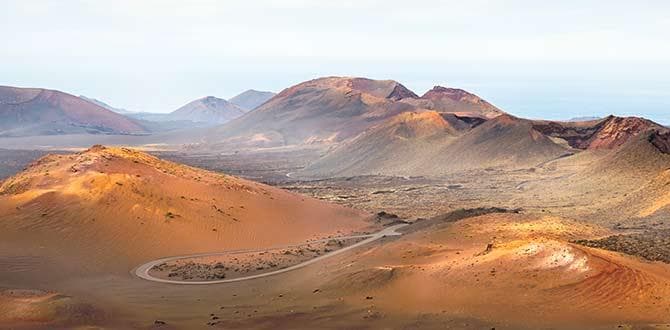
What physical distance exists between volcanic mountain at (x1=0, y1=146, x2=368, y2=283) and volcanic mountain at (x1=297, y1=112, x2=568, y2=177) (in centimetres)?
5160

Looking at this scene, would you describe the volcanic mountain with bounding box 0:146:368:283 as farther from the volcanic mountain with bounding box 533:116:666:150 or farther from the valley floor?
the volcanic mountain with bounding box 533:116:666:150

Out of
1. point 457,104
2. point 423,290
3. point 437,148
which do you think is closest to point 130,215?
point 423,290

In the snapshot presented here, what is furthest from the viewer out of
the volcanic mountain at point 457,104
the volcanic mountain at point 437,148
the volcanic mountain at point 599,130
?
the volcanic mountain at point 457,104

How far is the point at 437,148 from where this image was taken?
114 meters

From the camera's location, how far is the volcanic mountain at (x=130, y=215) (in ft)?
125

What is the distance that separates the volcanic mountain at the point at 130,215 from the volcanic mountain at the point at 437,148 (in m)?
51.6

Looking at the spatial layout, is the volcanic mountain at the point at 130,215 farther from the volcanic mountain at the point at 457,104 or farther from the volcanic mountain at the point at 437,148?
the volcanic mountain at the point at 457,104

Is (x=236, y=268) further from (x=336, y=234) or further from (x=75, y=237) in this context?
(x=336, y=234)

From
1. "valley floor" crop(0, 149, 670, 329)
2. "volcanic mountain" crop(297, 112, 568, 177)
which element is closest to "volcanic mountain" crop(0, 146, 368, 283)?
"valley floor" crop(0, 149, 670, 329)

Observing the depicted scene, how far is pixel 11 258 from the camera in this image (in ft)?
114

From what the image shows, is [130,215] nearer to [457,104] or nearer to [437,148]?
[437,148]

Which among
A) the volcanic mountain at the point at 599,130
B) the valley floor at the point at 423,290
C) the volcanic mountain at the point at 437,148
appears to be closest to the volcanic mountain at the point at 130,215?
the valley floor at the point at 423,290

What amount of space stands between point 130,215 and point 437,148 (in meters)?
76.7

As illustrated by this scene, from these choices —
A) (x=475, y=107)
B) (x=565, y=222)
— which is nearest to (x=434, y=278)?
(x=565, y=222)
